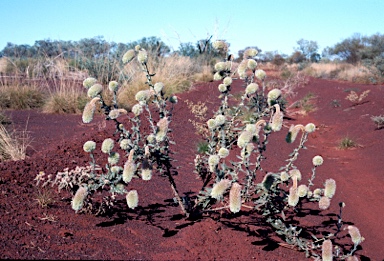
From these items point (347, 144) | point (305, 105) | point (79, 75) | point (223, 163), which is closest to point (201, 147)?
point (223, 163)

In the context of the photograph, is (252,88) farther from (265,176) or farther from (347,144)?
(347,144)

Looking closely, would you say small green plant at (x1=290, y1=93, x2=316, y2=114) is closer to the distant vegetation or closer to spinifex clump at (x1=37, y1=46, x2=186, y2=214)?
the distant vegetation

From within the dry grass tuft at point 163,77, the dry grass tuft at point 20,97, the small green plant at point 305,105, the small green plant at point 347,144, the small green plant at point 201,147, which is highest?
the dry grass tuft at point 163,77

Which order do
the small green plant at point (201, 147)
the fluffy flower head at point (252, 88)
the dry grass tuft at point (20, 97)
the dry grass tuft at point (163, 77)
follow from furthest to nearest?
the dry grass tuft at point (20, 97) → the dry grass tuft at point (163, 77) → the small green plant at point (201, 147) → the fluffy flower head at point (252, 88)

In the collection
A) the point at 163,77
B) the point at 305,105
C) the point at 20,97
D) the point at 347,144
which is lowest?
the point at 347,144

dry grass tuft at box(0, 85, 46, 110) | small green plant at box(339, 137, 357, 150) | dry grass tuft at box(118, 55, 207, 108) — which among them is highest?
dry grass tuft at box(118, 55, 207, 108)

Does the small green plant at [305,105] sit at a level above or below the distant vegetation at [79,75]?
below

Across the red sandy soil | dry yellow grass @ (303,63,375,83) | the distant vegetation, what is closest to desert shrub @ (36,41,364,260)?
the red sandy soil

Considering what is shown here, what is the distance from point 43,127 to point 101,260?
6.41 meters

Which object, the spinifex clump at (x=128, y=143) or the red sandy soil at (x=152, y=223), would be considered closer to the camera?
the spinifex clump at (x=128, y=143)

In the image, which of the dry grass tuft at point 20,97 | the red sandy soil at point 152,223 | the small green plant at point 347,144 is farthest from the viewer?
the dry grass tuft at point 20,97

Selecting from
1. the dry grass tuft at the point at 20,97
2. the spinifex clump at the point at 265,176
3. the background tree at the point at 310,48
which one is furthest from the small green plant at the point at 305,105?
the background tree at the point at 310,48

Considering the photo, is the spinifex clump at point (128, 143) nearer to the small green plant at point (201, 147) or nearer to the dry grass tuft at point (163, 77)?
the small green plant at point (201, 147)

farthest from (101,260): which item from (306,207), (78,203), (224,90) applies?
(306,207)
